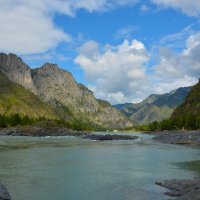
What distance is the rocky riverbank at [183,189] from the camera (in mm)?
36797

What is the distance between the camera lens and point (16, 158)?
7606 centimetres

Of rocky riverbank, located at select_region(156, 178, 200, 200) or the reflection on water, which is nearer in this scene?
rocky riverbank, located at select_region(156, 178, 200, 200)

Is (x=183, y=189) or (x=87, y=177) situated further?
(x=87, y=177)

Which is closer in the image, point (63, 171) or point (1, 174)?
point (1, 174)

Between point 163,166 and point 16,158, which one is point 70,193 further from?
point 16,158

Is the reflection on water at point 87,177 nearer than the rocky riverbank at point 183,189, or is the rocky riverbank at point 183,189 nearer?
the rocky riverbank at point 183,189

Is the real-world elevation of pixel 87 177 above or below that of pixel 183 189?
above

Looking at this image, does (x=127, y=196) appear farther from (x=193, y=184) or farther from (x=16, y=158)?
(x=16, y=158)

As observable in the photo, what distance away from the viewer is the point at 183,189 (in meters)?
42.5

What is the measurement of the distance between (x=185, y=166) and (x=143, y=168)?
8.34 meters

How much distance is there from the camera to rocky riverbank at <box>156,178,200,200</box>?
3680cm

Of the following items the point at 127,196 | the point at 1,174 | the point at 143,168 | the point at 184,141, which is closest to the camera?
the point at 127,196

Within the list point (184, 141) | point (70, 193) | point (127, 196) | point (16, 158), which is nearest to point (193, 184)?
point (127, 196)

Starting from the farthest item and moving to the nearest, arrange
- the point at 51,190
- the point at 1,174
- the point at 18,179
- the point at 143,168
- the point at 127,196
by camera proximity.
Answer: the point at 143,168, the point at 1,174, the point at 18,179, the point at 51,190, the point at 127,196
